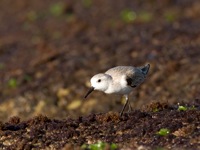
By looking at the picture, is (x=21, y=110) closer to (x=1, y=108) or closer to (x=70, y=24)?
(x=1, y=108)

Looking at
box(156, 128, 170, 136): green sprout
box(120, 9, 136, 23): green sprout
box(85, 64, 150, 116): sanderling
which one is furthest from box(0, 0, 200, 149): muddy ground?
box(85, 64, 150, 116): sanderling

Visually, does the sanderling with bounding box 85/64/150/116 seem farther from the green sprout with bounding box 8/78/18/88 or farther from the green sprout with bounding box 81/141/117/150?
the green sprout with bounding box 8/78/18/88

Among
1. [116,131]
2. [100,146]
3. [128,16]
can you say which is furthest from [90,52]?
[100,146]

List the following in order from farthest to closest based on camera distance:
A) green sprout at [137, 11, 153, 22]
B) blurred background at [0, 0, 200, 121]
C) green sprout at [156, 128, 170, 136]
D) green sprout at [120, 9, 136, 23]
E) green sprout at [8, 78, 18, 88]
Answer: green sprout at [120, 9, 136, 23] < green sprout at [137, 11, 153, 22] < green sprout at [8, 78, 18, 88] < blurred background at [0, 0, 200, 121] < green sprout at [156, 128, 170, 136]

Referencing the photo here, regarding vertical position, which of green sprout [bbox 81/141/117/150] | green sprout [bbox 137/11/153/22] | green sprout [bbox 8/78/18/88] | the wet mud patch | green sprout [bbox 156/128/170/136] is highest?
green sprout [bbox 137/11/153/22]

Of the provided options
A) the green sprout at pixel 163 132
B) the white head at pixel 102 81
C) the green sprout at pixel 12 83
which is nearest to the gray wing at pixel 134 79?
the white head at pixel 102 81

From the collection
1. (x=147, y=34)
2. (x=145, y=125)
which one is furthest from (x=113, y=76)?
(x=147, y=34)
